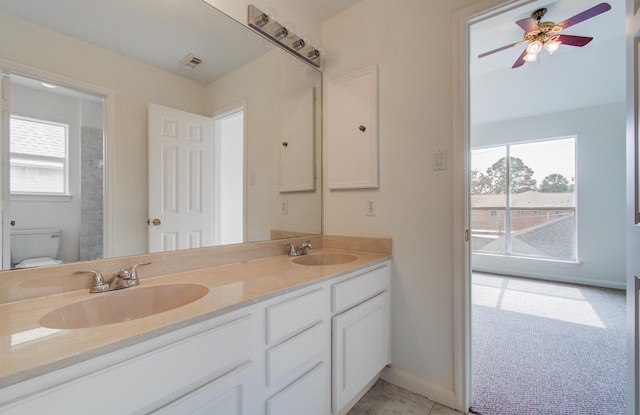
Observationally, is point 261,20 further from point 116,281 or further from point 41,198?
point 116,281

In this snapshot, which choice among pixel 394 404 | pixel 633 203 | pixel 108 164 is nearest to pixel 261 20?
pixel 108 164

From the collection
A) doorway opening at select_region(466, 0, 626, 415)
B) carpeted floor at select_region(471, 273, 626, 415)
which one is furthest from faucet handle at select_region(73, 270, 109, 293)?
doorway opening at select_region(466, 0, 626, 415)

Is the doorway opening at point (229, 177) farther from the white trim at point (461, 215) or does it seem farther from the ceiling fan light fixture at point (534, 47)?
the ceiling fan light fixture at point (534, 47)

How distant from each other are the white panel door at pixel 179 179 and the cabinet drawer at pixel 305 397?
78 centimetres

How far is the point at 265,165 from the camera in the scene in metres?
1.80

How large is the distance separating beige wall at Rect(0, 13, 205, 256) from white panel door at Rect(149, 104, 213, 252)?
0.14 ft

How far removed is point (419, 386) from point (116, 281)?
1678 millimetres

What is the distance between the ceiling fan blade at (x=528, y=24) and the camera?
7.34ft

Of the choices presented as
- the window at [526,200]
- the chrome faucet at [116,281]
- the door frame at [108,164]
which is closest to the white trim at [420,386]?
the chrome faucet at [116,281]

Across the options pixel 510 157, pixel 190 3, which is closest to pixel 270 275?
pixel 190 3

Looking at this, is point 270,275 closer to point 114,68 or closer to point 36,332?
point 36,332

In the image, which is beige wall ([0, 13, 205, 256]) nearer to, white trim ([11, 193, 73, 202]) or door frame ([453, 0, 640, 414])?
white trim ([11, 193, 73, 202])

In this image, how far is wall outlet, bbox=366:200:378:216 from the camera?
6.03ft

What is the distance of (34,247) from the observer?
955mm
